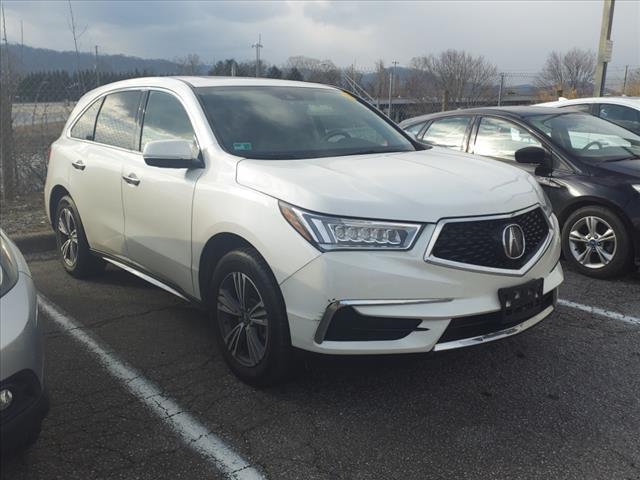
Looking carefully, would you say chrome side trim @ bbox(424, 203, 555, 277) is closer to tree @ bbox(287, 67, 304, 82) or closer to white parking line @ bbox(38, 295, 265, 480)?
white parking line @ bbox(38, 295, 265, 480)

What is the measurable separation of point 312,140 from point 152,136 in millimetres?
1147

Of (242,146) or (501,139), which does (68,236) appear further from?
(501,139)

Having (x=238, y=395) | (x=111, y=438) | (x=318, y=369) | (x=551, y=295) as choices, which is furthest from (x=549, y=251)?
(x=111, y=438)

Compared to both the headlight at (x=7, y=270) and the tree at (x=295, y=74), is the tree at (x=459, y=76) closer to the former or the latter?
the tree at (x=295, y=74)

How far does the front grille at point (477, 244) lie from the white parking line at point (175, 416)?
4.23 ft

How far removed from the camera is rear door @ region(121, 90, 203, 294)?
351 cm

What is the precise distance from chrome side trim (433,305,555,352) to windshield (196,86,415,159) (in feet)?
4.61

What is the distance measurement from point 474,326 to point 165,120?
2446 millimetres

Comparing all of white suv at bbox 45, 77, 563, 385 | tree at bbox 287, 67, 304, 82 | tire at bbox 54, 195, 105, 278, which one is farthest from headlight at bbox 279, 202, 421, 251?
tree at bbox 287, 67, 304, 82

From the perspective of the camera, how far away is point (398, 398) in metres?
3.09

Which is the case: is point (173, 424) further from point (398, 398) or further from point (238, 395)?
point (398, 398)

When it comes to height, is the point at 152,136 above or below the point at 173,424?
above

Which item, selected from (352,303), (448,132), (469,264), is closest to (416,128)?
(448,132)

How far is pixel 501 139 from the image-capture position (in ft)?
19.5
